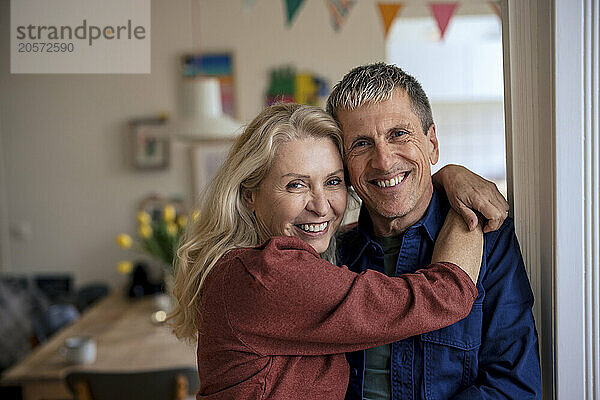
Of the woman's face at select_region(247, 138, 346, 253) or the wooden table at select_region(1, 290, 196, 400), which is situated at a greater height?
the woman's face at select_region(247, 138, 346, 253)

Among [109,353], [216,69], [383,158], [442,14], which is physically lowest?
[109,353]

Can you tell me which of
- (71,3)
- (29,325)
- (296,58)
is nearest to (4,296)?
(29,325)

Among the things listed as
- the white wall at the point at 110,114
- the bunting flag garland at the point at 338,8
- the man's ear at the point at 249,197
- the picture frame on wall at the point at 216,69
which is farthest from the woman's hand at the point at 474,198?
the picture frame on wall at the point at 216,69

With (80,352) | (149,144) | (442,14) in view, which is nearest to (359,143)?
(442,14)

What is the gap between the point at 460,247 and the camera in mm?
1057

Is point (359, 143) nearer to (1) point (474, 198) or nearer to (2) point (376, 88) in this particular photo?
(2) point (376, 88)

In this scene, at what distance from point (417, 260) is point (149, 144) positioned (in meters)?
3.37

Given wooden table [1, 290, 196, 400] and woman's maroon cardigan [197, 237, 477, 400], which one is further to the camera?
wooden table [1, 290, 196, 400]

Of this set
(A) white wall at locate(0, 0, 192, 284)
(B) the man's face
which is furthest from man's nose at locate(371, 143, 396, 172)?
(A) white wall at locate(0, 0, 192, 284)

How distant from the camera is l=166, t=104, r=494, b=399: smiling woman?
37.9 inches

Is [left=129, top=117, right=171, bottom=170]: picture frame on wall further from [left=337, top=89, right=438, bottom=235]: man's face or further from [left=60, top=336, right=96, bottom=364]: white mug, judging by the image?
[left=337, top=89, right=438, bottom=235]: man's face

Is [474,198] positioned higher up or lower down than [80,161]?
lower down

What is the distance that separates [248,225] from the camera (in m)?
1.19

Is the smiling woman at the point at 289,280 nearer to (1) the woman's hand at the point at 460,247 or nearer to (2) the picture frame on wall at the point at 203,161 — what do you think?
(1) the woman's hand at the point at 460,247
